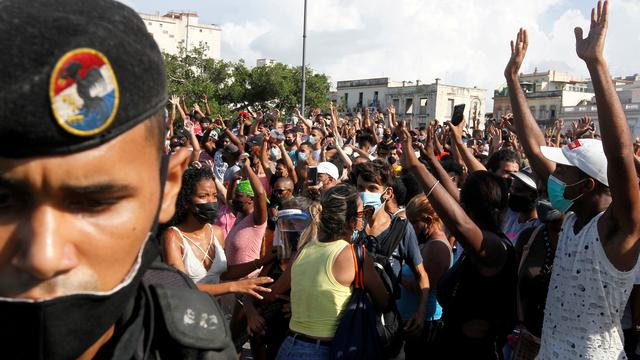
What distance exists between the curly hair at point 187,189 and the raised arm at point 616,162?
2733mm

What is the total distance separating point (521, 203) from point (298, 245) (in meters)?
1.92

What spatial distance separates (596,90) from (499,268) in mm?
1211

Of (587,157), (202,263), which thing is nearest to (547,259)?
(587,157)

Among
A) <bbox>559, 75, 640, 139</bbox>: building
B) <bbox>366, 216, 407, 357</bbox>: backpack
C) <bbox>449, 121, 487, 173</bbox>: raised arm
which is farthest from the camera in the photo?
<bbox>559, 75, 640, 139</bbox>: building

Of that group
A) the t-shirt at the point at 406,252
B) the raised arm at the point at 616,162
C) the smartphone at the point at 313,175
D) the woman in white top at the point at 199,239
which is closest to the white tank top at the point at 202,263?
the woman in white top at the point at 199,239

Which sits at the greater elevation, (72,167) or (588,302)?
(72,167)

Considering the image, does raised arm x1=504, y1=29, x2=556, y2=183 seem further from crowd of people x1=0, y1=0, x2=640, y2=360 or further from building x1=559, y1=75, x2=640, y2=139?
building x1=559, y1=75, x2=640, y2=139

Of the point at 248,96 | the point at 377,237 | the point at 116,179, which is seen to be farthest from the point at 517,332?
the point at 248,96

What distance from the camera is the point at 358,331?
3354 mm

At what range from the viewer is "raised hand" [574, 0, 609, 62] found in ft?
8.41

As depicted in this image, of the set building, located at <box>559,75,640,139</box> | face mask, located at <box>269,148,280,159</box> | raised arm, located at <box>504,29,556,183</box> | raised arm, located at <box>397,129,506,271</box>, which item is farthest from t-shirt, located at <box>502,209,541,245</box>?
building, located at <box>559,75,640,139</box>

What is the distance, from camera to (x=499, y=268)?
329 cm

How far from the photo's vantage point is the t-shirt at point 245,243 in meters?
4.69

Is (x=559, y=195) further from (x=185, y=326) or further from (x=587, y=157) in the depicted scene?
(x=185, y=326)
